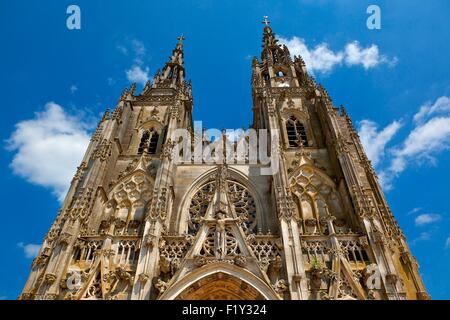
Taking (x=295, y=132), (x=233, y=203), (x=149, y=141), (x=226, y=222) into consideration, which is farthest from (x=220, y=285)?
(x=295, y=132)

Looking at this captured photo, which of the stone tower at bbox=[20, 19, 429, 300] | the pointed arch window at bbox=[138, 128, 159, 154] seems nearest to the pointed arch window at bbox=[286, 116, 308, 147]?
the stone tower at bbox=[20, 19, 429, 300]

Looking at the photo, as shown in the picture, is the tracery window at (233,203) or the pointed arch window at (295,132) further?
the pointed arch window at (295,132)

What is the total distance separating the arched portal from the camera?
35.3 feet

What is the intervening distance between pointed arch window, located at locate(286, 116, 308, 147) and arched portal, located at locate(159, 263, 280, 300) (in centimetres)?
1024

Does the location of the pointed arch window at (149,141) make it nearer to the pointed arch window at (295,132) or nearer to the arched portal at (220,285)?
the pointed arch window at (295,132)

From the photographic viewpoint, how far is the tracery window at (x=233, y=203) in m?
15.5

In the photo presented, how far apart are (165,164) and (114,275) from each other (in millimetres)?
6096

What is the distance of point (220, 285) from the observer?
11.6 meters

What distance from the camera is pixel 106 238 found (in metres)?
12.8

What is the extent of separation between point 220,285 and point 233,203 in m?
5.28

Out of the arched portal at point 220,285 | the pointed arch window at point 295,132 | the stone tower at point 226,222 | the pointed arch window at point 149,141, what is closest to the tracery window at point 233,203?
the stone tower at point 226,222

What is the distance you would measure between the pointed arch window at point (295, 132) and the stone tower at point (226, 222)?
0.10 metres
